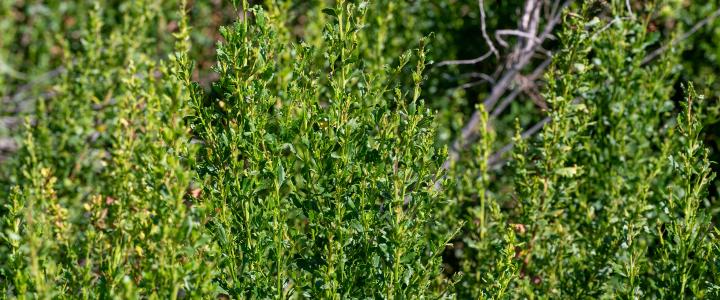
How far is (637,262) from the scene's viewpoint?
94.6 inches

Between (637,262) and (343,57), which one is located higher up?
(343,57)

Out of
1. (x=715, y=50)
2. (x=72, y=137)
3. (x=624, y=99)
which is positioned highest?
(x=72, y=137)

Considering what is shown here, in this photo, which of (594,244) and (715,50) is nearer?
(594,244)

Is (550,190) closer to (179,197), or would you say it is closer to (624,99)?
(624,99)

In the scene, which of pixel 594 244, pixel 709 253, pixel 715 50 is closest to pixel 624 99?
pixel 594 244

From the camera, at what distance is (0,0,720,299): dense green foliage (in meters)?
2.16

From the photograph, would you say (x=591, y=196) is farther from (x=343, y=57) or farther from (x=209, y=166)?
(x=209, y=166)

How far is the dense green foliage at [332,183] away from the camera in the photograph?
2.16 m

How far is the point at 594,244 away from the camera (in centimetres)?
286

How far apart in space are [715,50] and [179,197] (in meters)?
4.57

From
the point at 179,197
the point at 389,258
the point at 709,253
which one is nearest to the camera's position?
the point at 179,197

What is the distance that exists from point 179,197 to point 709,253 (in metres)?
1.60

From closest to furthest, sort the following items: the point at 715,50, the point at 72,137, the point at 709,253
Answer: the point at 709,253
the point at 72,137
the point at 715,50

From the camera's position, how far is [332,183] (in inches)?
91.7
